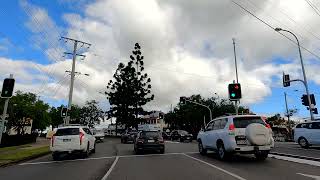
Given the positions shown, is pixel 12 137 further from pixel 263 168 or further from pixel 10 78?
pixel 263 168

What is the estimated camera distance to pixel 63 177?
Answer: 10.7 meters

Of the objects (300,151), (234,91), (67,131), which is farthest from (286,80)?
(67,131)

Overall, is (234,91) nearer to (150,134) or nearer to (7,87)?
(150,134)

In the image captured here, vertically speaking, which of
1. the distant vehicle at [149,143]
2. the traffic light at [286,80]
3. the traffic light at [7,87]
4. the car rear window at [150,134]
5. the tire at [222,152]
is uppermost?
the traffic light at [286,80]

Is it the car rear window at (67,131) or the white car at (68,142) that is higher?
the car rear window at (67,131)

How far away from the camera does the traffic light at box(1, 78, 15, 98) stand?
58.0ft

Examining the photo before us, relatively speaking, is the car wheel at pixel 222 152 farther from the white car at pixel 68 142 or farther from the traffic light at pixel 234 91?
the traffic light at pixel 234 91

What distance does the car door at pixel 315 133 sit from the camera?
21.2m

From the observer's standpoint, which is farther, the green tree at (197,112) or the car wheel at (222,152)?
the green tree at (197,112)

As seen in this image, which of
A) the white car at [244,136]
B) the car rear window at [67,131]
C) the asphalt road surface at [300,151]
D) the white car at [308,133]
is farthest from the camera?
the white car at [308,133]

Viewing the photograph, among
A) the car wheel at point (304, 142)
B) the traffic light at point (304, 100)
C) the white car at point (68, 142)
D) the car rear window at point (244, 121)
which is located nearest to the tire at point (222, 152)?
the car rear window at point (244, 121)

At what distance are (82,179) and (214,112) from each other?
6894cm

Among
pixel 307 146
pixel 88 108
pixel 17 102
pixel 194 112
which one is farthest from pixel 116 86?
pixel 307 146

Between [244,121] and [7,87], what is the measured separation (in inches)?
479
